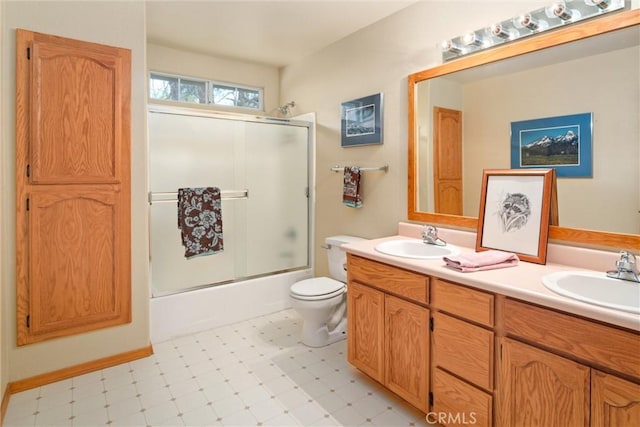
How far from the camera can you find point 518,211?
6.24 ft

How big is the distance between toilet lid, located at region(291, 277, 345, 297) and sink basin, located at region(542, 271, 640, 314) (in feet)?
4.85

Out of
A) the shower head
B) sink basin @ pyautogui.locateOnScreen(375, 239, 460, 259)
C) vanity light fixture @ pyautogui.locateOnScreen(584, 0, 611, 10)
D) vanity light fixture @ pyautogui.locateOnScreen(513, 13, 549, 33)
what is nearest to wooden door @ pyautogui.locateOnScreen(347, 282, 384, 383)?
sink basin @ pyautogui.locateOnScreen(375, 239, 460, 259)

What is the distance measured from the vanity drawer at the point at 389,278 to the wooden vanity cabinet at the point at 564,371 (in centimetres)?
41

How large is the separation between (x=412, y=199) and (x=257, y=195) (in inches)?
56.6

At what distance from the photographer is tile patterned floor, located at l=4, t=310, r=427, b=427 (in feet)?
6.17

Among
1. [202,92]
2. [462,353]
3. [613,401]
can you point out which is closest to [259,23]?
[202,92]

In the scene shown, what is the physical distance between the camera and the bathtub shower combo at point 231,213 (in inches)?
111

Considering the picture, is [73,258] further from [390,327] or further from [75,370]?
[390,327]

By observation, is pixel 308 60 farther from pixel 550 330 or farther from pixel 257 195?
pixel 550 330

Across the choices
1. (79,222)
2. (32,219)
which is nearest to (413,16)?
(79,222)

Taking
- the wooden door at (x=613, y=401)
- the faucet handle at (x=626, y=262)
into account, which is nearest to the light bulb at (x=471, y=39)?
the faucet handle at (x=626, y=262)

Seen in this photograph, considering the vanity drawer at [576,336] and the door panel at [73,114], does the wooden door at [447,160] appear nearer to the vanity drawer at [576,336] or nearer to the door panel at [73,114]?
the vanity drawer at [576,336]

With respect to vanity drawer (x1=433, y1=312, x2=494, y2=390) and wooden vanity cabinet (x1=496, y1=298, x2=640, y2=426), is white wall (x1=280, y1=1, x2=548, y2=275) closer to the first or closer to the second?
vanity drawer (x1=433, y1=312, x2=494, y2=390)

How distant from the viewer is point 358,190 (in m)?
2.92
